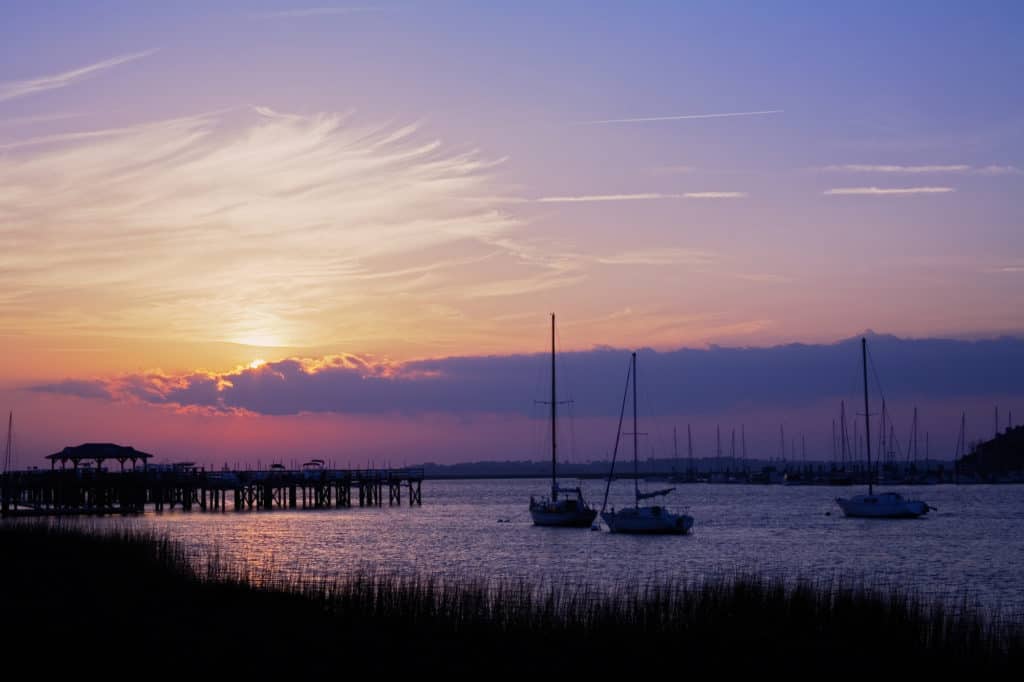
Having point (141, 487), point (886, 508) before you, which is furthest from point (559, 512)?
point (141, 487)

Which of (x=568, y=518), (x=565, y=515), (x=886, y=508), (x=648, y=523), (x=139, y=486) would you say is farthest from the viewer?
(x=139, y=486)

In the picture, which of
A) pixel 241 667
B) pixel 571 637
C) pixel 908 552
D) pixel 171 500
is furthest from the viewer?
pixel 171 500

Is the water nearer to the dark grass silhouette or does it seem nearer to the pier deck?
the pier deck

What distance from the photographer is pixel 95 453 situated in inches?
4065

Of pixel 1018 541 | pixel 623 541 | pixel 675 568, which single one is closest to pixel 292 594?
pixel 675 568

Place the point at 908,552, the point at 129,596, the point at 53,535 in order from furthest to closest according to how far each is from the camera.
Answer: the point at 908,552, the point at 53,535, the point at 129,596

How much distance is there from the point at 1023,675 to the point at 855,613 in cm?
540

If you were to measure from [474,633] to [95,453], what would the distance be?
8629cm

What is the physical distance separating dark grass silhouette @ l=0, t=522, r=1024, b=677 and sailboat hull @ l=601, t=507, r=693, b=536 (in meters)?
48.4

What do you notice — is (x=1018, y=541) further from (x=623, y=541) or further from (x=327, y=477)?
(x=327, y=477)

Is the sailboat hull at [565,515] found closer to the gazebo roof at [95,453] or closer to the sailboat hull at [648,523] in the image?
the sailboat hull at [648,523]

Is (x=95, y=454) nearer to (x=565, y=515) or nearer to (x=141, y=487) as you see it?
(x=141, y=487)

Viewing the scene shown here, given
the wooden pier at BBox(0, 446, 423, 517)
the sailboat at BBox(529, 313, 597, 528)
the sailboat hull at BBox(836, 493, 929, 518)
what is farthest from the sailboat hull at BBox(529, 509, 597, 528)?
the wooden pier at BBox(0, 446, 423, 517)

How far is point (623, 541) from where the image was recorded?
72.5 metres
